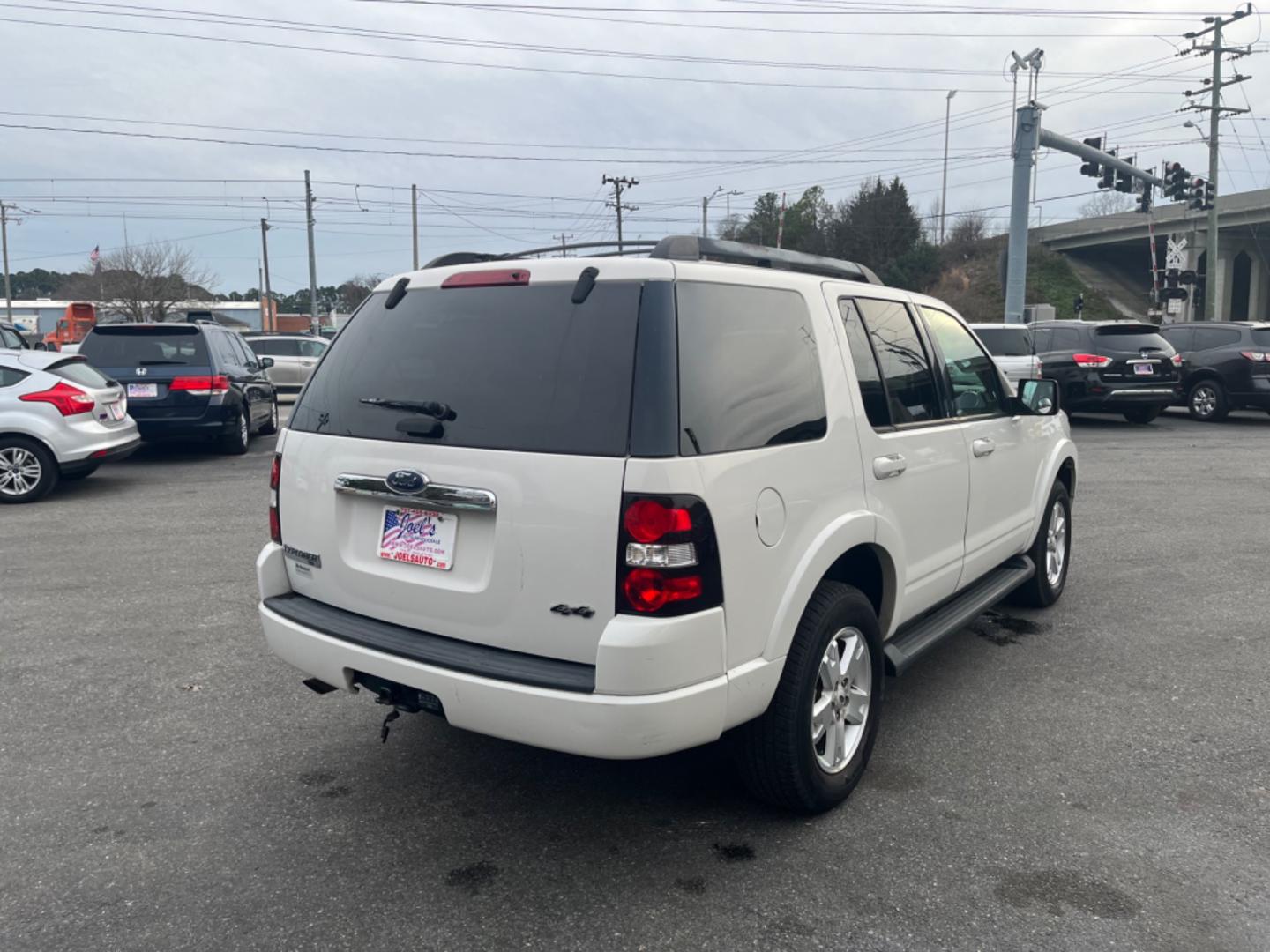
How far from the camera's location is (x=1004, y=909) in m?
2.79

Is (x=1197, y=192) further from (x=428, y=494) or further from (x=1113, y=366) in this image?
(x=428, y=494)

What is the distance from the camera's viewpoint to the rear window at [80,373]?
9.49 m

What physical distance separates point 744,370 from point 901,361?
120cm

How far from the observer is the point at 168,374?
37.6ft

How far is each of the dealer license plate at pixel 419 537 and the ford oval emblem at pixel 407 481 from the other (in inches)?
2.9

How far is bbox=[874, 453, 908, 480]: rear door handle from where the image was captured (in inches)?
140

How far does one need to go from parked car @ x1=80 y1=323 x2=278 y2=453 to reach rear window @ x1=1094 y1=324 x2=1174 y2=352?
13176 millimetres

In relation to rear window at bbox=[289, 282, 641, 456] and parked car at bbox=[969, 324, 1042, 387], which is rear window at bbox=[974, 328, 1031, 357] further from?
rear window at bbox=[289, 282, 641, 456]

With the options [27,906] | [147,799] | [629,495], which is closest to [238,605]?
[147,799]

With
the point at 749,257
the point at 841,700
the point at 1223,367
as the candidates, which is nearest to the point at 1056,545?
the point at 841,700

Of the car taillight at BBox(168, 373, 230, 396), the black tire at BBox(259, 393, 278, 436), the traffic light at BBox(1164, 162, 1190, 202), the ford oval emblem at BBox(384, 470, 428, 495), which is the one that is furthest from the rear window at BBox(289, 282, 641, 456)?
the traffic light at BBox(1164, 162, 1190, 202)

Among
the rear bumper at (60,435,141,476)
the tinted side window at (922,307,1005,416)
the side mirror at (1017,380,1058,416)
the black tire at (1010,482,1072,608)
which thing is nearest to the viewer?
the tinted side window at (922,307,1005,416)

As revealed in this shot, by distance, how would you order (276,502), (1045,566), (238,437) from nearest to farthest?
(276,502)
(1045,566)
(238,437)

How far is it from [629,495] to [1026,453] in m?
3.23
